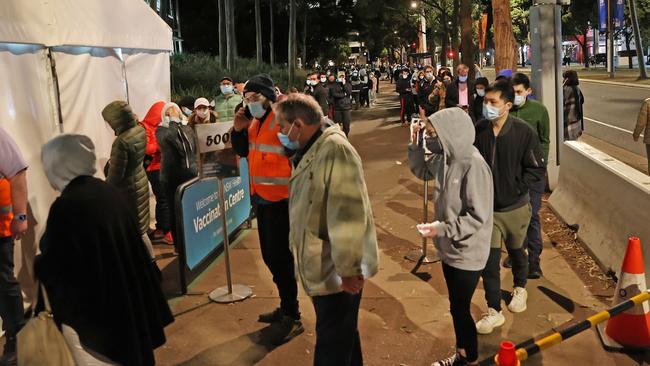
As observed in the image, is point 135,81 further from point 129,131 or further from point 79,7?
point 129,131

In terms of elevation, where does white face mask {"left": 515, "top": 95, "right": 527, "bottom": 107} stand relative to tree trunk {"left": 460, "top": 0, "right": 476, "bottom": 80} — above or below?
below

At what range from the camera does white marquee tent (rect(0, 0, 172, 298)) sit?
18.1ft

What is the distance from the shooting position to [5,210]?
14.3ft

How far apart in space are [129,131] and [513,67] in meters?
9.01

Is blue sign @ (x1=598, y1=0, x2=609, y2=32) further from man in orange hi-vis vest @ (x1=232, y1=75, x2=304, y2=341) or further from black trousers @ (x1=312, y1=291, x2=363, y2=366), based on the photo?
black trousers @ (x1=312, y1=291, x2=363, y2=366)

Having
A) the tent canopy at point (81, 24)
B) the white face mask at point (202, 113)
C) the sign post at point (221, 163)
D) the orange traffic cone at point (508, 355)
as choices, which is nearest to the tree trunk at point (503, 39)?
the tent canopy at point (81, 24)

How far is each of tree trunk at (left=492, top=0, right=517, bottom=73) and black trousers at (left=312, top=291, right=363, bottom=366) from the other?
985 centimetres

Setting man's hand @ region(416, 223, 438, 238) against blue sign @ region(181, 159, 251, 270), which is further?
blue sign @ region(181, 159, 251, 270)

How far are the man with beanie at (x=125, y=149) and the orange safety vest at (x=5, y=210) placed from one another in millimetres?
1138

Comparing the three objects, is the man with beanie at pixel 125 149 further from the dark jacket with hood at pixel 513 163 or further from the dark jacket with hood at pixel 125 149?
the dark jacket with hood at pixel 513 163

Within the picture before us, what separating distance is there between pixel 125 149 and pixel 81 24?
215cm

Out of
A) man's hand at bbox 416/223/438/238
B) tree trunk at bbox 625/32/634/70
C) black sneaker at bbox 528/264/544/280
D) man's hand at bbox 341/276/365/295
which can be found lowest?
black sneaker at bbox 528/264/544/280

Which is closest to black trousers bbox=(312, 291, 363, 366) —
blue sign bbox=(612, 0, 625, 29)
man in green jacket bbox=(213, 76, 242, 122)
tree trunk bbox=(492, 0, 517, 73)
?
man in green jacket bbox=(213, 76, 242, 122)

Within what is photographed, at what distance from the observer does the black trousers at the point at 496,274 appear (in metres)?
4.54
